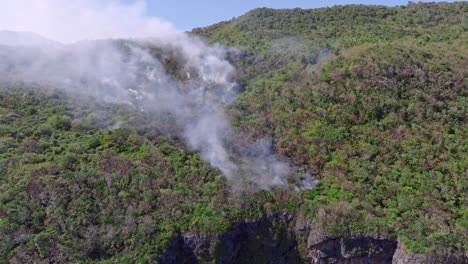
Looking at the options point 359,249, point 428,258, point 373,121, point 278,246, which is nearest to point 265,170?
point 278,246

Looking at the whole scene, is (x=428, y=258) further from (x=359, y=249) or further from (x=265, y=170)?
(x=265, y=170)

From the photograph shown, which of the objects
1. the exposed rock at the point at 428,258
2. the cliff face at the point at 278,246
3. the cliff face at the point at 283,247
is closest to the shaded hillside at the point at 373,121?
the exposed rock at the point at 428,258

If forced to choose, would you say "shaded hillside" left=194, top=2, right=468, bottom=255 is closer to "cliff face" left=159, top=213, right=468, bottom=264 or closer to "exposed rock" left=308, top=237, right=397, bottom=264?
"exposed rock" left=308, top=237, right=397, bottom=264

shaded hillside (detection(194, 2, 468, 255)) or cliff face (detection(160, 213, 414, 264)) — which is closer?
cliff face (detection(160, 213, 414, 264))

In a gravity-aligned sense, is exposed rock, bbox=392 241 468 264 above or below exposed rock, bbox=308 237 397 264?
above

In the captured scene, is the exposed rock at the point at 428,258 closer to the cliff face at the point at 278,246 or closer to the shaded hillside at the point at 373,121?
the cliff face at the point at 278,246

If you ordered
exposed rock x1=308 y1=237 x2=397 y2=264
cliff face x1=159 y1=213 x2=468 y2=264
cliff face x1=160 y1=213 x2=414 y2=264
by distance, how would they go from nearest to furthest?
cliff face x1=159 y1=213 x2=468 y2=264 < cliff face x1=160 y1=213 x2=414 y2=264 < exposed rock x1=308 y1=237 x2=397 y2=264

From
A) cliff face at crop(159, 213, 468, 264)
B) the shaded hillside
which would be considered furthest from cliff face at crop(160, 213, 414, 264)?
the shaded hillside
